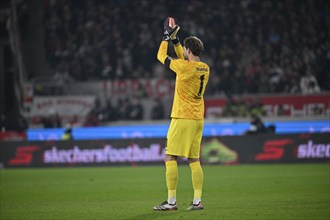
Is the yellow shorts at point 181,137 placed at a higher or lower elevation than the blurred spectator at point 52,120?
higher

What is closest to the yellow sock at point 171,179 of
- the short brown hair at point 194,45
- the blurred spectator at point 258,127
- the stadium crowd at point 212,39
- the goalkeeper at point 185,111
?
the goalkeeper at point 185,111

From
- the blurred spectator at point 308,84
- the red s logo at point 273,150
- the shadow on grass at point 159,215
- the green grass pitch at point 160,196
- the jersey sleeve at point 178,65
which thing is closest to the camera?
the shadow on grass at point 159,215

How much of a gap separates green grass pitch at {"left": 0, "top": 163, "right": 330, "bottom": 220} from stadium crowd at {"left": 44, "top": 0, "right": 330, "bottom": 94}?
955 centimetres

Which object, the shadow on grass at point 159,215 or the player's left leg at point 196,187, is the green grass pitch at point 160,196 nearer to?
the shadow on grass at point 159,215

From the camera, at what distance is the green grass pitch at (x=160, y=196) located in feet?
31.9

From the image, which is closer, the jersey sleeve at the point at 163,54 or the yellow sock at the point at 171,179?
the yellow sock at the point at 171,179

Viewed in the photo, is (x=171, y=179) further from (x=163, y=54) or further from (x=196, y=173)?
(x=163, y=54)

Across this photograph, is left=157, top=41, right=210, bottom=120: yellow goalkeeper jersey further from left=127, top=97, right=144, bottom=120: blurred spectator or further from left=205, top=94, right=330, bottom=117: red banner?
left=127, top=97, right=144, bottom=120: blurred spectator

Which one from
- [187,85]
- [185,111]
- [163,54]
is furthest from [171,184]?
[163,54]

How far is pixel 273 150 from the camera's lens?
76.7 ft

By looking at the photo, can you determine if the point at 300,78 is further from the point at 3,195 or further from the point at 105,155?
the point at 3,195

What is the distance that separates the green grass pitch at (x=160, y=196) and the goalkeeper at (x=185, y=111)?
465mm

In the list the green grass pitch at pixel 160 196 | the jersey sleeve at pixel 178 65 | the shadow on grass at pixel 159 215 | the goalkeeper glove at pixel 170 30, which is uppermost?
the goalkeeper glove at pixel 170 30

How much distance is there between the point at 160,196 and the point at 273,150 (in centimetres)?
1126
